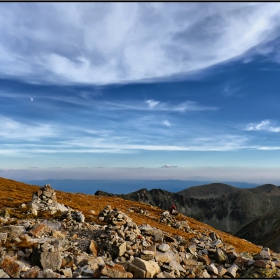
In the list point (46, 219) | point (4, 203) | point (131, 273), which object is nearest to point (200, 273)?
point (131, 273)

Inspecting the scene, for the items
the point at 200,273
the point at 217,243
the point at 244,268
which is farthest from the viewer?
the point at 217,243

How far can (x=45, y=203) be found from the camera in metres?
30.0

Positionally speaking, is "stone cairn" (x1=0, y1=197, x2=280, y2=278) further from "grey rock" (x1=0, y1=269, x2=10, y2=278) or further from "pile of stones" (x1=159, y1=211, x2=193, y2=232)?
"pile of stones" (x1=159, y1=211, x2=193, y2=232)

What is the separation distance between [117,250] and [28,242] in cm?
594

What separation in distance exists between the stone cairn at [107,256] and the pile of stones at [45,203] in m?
5.11

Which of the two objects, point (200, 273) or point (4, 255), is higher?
point (4, 255)

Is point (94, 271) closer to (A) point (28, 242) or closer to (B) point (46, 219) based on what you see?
(A) point (28, 242)

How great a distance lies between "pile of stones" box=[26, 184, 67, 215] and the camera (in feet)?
90.9

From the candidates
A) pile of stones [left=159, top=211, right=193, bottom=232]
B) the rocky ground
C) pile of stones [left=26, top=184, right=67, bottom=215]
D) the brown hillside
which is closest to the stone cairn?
the rocky ground

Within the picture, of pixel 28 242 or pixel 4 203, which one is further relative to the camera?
pixel 4 203

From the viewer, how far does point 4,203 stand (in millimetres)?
30047

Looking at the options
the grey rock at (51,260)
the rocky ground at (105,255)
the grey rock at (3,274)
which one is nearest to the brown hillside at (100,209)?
the rocky ground at (105,255)

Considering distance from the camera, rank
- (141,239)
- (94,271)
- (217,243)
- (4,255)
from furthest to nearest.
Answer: (217,243), (141,239), (4,255), (94,271)

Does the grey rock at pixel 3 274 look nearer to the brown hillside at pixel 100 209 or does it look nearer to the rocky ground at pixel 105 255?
the rocky ground at pixel 105 255
